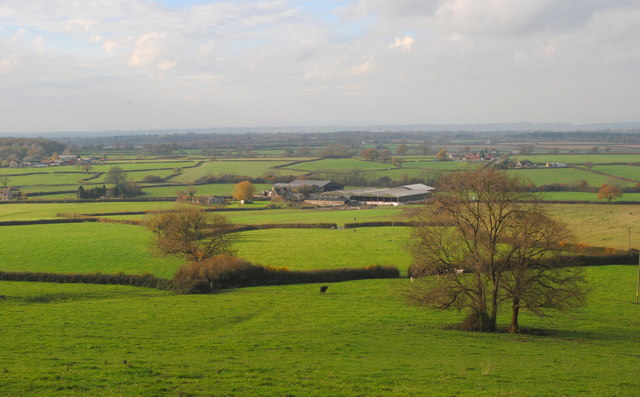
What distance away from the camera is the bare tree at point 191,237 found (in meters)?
44.0

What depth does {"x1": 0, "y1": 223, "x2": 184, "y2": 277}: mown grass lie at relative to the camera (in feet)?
147

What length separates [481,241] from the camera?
85.3 ft

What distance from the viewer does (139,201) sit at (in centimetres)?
9744

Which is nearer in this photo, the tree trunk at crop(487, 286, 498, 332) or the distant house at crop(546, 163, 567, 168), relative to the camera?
the tree trunk at crop(487, 286, 498, 332)

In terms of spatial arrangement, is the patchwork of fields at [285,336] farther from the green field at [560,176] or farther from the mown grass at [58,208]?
the green field at [560,176]

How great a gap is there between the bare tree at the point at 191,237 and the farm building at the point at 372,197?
182 ft

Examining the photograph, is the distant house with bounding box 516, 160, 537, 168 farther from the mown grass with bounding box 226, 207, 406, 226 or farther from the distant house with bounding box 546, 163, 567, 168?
the mown grass with bounding box 226, 207, 406, 226

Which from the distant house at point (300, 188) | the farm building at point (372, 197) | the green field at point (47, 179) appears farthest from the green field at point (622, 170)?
the green field at point (47, 179)

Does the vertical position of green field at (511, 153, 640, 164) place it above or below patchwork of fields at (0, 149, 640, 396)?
above

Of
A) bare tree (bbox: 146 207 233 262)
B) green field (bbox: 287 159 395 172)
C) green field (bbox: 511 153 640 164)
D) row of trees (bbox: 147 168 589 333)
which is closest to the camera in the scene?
row of trees (bbox: 147 168 589 333)

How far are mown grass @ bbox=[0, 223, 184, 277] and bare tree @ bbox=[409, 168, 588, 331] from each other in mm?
24083

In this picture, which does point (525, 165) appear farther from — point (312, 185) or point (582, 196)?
point (312, 185)

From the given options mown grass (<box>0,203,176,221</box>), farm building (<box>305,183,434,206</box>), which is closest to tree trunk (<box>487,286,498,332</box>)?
mown grass (<box>0,203,176,221</box>)

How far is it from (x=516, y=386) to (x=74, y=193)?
4096 inches
